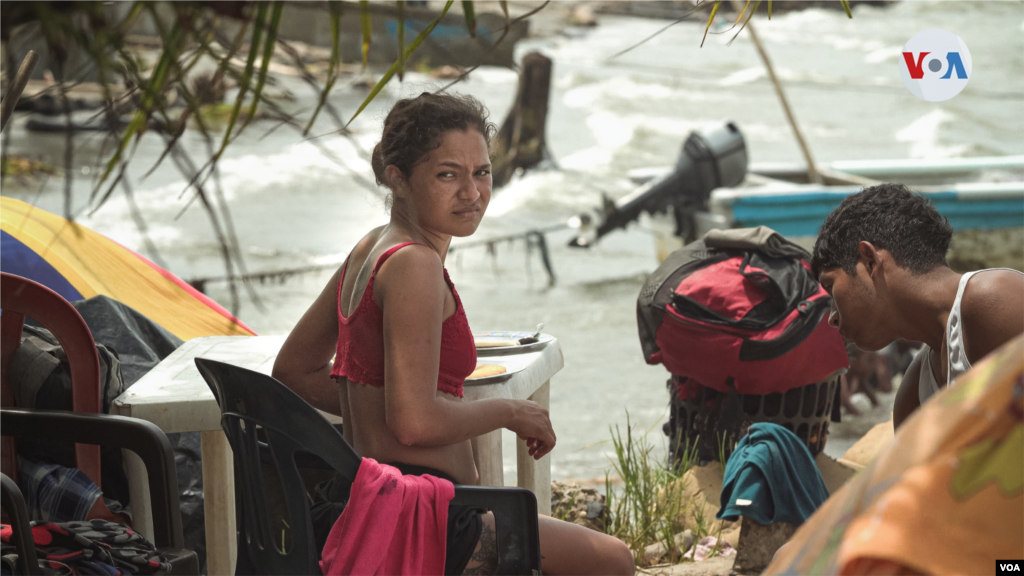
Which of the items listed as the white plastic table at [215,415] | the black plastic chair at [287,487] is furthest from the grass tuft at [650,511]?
the black plastic chair at [287,487]

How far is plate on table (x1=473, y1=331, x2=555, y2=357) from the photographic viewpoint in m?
2.75

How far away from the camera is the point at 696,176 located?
7828 millimetres

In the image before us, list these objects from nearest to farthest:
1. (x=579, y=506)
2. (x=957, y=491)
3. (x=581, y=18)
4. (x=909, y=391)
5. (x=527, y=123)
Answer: (x=957, y=491)
(x=909, y=391)
(x=579, y=506)
(x=527, y=123)
(x=581, y=18)

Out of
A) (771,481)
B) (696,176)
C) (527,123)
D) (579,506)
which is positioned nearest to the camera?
(771,481)

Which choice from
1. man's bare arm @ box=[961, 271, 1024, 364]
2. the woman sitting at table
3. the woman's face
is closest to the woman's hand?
the woman sitting at table

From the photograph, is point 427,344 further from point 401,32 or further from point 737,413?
point 737,413

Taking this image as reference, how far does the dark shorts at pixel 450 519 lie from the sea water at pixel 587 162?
0.68 metres

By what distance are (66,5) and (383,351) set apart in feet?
3.92

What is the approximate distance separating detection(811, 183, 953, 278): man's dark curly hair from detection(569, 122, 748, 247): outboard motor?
18.8 feet

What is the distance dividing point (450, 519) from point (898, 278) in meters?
1.02

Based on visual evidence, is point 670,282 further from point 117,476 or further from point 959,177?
point 959,177

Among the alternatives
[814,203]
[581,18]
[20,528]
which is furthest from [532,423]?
[581,18]

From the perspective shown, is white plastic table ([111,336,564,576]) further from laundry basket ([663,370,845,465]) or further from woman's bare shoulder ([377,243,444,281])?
laundry basket ([663,370,845,465])

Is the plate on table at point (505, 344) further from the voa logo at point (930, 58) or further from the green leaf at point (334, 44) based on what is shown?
the voa logo at point (930, 58)
